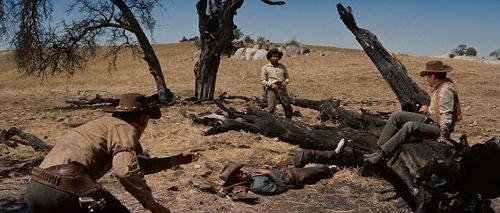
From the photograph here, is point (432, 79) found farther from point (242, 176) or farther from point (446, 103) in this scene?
point (242, 176)

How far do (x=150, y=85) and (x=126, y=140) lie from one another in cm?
1844

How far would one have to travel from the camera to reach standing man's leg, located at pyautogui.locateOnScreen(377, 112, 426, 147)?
6.37 metres

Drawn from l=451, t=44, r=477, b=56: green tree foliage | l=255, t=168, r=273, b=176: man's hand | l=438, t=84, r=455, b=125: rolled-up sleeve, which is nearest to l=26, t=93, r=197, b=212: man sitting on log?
l=255, t=168, r=273, b=176: man's hand

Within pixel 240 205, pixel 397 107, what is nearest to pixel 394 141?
pixel 240 205

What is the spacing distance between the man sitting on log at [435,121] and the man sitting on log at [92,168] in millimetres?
3519

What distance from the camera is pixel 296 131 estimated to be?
8.12 m

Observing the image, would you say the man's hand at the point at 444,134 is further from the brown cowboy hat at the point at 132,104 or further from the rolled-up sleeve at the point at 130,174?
the rolled-up sleeve at the point at 130,174

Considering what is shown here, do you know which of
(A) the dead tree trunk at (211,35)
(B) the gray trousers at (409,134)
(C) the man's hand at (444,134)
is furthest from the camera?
(A) the dead tree trunk at (211,35)

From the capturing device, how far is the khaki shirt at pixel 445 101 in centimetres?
585

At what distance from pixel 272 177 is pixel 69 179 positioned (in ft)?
11.3

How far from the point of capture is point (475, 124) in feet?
34.9

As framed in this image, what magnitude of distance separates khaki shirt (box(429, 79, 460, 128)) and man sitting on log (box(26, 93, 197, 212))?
372 centimetres

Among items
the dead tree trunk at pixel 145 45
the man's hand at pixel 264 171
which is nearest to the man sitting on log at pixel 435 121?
the man's hand at pixel 264 171

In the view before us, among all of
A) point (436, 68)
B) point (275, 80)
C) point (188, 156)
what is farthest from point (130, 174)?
point (275, 80)
